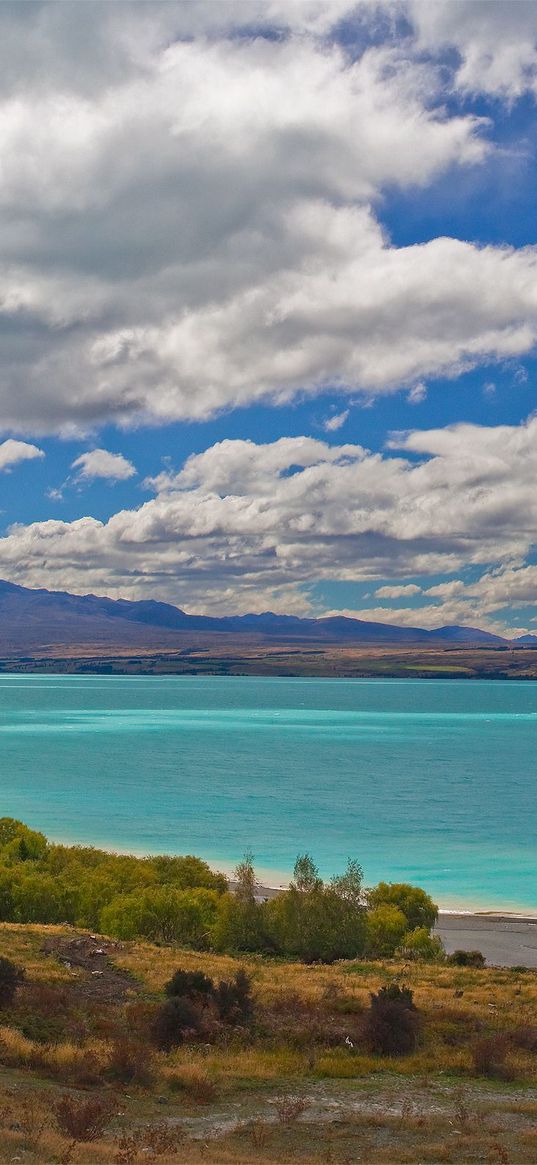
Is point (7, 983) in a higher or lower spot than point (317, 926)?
higher

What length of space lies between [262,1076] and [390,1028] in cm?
500

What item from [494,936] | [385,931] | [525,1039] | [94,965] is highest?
[525,1039]

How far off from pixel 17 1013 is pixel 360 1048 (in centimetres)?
986

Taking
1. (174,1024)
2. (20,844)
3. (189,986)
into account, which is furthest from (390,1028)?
(20,844)

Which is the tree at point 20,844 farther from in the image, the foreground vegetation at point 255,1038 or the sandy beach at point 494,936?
the sandy beach at point 494,936

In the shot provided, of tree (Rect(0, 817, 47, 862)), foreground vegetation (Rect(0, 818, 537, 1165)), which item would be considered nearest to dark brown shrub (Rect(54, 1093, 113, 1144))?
foreground vegetation (Rect(0, 818, 537, 1165))

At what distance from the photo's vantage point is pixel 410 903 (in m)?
52.9

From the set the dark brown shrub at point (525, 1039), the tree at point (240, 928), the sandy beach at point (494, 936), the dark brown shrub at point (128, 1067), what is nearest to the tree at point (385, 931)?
the sandy beach at point (494, 936)

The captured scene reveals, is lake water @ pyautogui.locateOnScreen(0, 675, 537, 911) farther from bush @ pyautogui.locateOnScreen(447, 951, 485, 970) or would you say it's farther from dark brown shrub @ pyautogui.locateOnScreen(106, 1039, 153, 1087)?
dark brown shrub @ pyautogui.locateOnScreen(106, 1039, 153, 1087)

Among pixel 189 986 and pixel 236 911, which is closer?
pixel 189 986

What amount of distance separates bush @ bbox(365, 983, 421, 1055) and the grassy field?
387mm

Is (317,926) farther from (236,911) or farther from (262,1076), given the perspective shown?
(262,1076)

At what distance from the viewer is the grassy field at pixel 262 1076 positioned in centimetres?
1692

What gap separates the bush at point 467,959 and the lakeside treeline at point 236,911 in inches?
67.0
